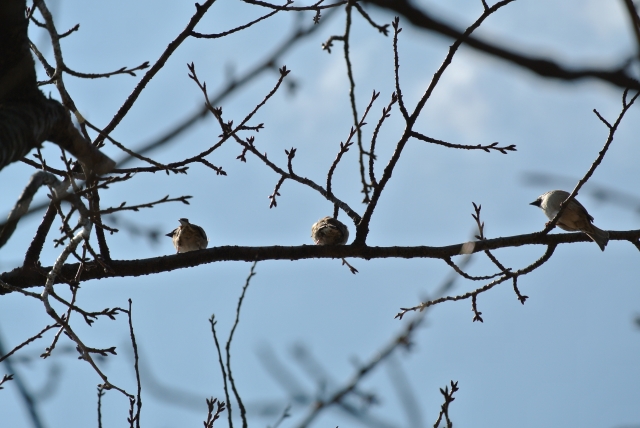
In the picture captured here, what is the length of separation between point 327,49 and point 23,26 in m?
1.95

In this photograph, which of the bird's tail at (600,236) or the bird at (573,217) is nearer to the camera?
the bird's tail at (600,236)

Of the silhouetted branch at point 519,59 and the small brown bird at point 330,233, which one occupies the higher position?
the small brown bird at point 330,233

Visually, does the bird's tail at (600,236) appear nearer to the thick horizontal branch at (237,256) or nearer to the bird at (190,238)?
the thick horizontal branch at (237,256)

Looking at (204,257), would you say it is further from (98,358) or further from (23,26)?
(23,26)

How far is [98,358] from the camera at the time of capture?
444 centimetres

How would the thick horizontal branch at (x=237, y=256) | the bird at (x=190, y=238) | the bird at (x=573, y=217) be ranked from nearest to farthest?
the thick horizontal branch at (x=237, y=256)
the bird at (x=573, y=217)
the bird at (x=190, y=238)

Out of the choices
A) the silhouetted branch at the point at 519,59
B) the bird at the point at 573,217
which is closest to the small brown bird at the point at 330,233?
the bird at the point at 573,217

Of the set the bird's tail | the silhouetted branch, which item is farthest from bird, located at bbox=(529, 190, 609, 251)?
the silhouetted branch

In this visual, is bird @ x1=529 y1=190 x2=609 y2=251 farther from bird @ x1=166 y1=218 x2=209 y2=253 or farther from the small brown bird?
bird @ x1=166 y1=218 x2=209 y2=253

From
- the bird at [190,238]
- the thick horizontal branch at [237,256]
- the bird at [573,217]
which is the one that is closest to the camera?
the thick horizontal branch at [237,256]

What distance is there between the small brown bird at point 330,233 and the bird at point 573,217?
8.54 feet

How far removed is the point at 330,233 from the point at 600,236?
323 cm

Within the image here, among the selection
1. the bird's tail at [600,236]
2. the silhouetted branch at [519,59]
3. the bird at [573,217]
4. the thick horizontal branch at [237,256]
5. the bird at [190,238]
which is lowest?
the silhouetted branch at [519,59]

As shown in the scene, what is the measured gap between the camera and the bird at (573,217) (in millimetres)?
6000
